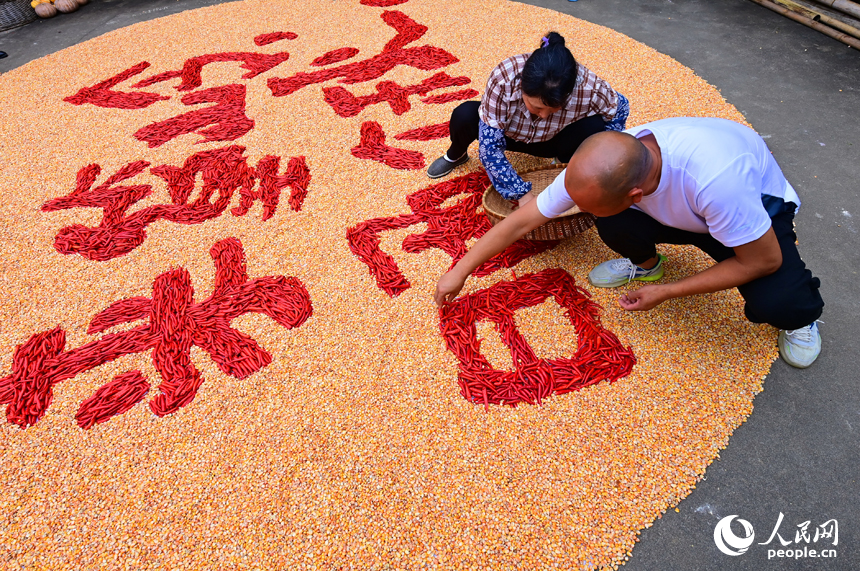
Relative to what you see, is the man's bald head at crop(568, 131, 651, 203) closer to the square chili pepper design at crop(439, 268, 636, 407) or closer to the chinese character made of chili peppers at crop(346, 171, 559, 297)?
the square chili pepper design at crop(439, 268, 636, 407)

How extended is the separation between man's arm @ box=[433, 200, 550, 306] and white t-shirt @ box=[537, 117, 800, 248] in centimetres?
6

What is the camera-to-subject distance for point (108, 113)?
4.19 metres

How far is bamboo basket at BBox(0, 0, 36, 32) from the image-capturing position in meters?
5.89

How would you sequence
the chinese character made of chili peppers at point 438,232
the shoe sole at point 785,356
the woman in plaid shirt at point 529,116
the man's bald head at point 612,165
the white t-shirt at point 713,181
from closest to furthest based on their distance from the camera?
the man's bald head at point 612,165
the white t-shirt at point 713,181
the shoe sole at point 785,356
the woman in plaid shirt at point 529,116
the chinese character made of chili peppers at point 438,232

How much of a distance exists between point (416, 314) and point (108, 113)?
3.52 m

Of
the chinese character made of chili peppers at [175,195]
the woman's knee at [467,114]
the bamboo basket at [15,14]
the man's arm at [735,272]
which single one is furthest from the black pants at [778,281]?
the bamboo basket at [15,14]

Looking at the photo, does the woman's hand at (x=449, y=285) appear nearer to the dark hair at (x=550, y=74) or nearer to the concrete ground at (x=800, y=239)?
the dark hair at (x=550, y=74)

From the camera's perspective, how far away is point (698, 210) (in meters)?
1.84

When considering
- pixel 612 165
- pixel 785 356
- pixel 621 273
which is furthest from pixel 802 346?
pixel 612 165

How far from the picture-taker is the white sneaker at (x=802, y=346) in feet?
7.22

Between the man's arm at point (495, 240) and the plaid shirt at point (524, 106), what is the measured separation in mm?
755

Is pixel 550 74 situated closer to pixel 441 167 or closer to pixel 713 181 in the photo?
pixel 713 181

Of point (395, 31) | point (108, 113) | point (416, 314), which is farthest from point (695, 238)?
point (108, 113)

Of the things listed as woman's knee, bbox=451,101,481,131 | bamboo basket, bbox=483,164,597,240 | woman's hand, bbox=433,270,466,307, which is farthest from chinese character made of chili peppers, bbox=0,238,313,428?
woman's knee, bbox=451,101,481,131
